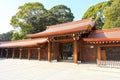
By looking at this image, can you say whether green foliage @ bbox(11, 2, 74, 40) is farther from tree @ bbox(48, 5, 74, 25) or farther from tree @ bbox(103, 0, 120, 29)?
tree @ bbox(103, 0, 120, 29)

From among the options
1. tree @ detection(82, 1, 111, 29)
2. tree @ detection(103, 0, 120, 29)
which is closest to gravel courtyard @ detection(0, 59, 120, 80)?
tree @ detection(103, 0, 120, 29)

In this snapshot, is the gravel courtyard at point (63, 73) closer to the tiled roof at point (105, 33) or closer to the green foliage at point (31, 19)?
the tiled roof at point (105, 33)

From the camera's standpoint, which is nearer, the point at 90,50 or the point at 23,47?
the point at 90,50

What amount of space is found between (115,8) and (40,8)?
64.7 ft

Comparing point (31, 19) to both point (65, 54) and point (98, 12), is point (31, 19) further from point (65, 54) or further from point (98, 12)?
point (65, 54)

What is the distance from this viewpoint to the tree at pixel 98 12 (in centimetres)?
2828

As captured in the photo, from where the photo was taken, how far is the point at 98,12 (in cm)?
3045

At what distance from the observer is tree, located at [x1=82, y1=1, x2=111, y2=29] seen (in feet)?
92.8

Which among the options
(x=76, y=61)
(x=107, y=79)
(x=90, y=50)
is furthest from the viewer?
(x=90, y=50)

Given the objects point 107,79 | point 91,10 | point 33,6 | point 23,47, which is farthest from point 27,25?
point 107,79

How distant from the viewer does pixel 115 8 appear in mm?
20234

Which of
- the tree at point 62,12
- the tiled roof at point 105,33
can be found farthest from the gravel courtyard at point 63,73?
the tree at point 62,12

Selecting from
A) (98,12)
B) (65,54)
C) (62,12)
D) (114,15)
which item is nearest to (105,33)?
(65,54)

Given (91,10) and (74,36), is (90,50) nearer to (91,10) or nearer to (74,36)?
(74,36)
